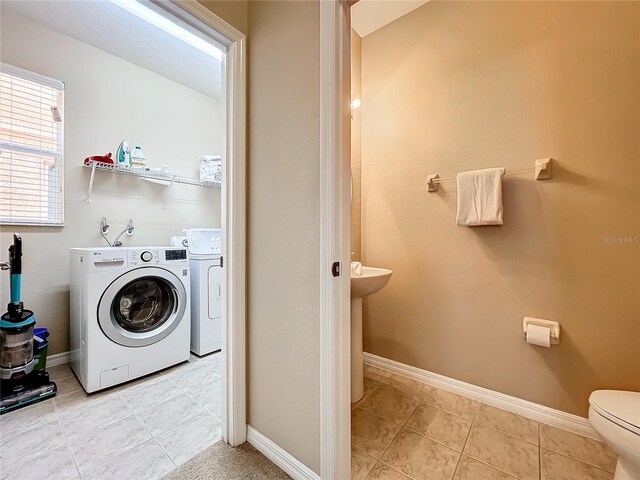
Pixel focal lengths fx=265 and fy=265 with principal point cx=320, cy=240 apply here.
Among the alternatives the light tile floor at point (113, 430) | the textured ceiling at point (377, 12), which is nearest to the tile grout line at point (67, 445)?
the light tile floor at point (113, 430)

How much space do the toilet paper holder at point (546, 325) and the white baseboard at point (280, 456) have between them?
1.34 meters

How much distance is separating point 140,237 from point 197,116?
57.2 inches

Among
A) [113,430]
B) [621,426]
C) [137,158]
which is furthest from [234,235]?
[137,158]

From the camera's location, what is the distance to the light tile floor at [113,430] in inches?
46.8

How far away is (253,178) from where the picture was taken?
129cm

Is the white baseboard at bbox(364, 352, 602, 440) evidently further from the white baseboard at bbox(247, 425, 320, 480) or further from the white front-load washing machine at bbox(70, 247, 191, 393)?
the white front-load washing machine at bbox(70, 247, 191, 393)

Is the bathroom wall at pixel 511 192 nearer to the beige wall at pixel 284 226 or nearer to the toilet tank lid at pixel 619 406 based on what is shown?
the toilet tank lid at pixel 619 406

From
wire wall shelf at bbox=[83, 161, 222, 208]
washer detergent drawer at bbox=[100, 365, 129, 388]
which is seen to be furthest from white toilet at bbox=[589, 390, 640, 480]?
wire wall shelf at bbox=[83, 161, 222, 208]

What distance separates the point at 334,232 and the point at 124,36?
8.40 feet

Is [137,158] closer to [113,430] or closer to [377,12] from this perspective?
[113,430]

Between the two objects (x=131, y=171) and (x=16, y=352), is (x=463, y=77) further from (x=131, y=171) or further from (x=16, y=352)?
(x=16, y=352)

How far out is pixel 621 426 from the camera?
903 millimetres

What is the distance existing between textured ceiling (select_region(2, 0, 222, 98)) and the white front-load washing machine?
166 centimetres

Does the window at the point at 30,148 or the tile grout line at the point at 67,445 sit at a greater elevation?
the window at the point at 30,148
